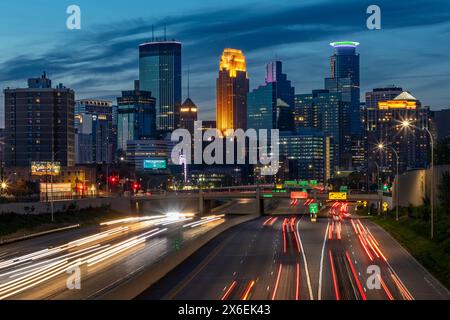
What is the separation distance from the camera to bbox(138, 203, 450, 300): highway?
52.7 metres

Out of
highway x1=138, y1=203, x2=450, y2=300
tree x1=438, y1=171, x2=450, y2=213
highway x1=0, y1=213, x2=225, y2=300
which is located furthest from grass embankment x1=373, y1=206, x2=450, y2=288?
highway x1=0, y1=213, x2=225, y2=300

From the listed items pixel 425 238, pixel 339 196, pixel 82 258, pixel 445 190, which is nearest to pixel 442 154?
pixel 339 196

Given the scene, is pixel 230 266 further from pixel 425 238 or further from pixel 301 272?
pixel 425 238

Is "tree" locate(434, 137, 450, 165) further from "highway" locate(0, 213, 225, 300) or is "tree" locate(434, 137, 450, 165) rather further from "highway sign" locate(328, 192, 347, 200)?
"highway" locate(0, 213, 225, 300)

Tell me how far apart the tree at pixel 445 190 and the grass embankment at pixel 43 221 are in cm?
4843

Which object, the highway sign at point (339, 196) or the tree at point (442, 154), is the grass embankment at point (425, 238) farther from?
the tree at point (442, 154)

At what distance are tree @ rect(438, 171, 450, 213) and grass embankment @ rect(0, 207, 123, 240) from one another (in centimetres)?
4843

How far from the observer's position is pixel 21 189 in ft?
596

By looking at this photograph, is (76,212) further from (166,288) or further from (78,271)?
(166,288)

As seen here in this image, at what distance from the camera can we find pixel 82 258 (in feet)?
240

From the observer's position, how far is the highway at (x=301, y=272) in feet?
173

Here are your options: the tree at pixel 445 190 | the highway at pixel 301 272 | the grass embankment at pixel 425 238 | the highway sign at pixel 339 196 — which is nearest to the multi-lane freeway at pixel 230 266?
the highway at pixel 301 272

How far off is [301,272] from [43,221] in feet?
191
